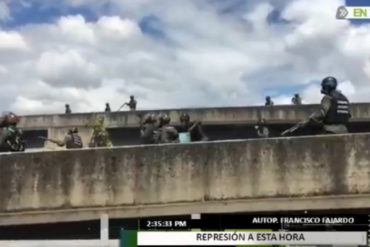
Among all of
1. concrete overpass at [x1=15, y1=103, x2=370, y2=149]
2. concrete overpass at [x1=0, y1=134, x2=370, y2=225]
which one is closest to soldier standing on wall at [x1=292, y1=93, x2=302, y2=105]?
concrete overpass at [x1=15, y1=103, x2=370, y2=149]

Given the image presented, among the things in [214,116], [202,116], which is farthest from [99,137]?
[214,116]

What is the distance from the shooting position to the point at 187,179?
10344 mm

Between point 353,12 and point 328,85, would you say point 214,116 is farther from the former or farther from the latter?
point 353,12

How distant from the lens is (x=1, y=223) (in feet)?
34.6

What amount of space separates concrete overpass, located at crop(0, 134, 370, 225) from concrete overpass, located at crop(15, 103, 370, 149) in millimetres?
13751

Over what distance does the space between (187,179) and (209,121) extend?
49.6 feet

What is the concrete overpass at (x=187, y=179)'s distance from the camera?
1004 cm

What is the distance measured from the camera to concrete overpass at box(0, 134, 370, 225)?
10.0 meters

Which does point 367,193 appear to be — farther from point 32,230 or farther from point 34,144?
point 34,144

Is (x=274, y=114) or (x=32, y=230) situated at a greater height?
(x=274, y=114)

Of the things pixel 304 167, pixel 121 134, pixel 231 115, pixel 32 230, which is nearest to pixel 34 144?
pixel 121 134

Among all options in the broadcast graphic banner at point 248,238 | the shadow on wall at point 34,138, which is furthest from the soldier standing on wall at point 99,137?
the broadcast graphic banner at point 248,238

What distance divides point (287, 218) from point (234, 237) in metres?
0.77

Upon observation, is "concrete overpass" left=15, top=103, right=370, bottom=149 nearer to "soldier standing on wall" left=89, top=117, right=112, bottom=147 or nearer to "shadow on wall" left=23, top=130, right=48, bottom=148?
"shadow on wall" left=23, top=130, right=48, bottom=148
